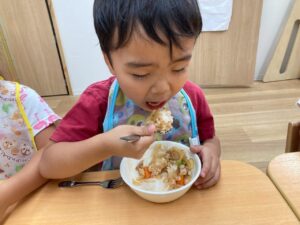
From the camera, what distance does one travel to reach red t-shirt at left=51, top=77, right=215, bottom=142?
2.30 feet

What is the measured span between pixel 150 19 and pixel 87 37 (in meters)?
2.30

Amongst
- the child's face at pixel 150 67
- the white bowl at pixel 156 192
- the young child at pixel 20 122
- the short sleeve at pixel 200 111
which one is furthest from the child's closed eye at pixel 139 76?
the young child at pixel 20 122

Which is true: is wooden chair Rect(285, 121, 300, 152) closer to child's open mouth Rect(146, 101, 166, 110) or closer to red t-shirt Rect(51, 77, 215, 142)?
red t-shirt Rect(51, 77, 215, 142)

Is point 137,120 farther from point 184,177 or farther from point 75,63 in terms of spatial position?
point 75,63

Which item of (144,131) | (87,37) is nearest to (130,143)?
(144,131)

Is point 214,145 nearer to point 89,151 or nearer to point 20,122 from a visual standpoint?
point 89,151

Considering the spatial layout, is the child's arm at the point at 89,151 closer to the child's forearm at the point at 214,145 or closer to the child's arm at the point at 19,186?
the child's arm at the point at 19,186

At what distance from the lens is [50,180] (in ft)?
2.16

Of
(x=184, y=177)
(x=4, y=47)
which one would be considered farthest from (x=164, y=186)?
(x=4, y=47)

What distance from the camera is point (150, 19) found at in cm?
52

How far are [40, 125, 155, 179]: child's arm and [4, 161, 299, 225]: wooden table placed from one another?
5 cm

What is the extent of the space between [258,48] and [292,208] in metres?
2.62

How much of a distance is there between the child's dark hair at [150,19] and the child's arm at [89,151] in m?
0.18

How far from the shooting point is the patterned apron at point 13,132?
0.90m
